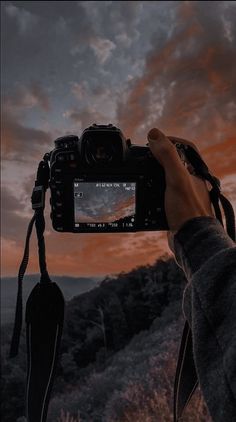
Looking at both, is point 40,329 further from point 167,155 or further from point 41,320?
point 167,155

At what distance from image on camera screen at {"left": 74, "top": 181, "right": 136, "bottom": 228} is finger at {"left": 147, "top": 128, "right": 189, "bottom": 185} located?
29 centimetres

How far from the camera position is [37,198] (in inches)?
71.7

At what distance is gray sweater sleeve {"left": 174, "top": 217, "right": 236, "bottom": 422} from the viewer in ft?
3.30

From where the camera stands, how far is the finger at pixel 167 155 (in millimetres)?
1498

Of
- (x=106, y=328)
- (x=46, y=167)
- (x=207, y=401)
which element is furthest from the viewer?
(x=106, y=328)

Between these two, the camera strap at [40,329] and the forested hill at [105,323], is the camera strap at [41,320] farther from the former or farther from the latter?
the forested hill at [105,323]

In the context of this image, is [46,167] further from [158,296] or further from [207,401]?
[158,296]

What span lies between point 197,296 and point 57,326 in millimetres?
852


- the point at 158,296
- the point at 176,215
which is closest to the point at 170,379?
the point at 176,215

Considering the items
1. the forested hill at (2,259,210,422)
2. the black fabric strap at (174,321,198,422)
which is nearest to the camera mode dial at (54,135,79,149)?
the black fabric strap at (174,321,198,422)

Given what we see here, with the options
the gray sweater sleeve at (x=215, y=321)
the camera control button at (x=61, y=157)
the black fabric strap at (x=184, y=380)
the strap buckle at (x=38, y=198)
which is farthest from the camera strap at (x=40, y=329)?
the gray sweater sleeve at (x=215, y=321)

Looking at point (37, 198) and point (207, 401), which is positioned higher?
point (37, 198)

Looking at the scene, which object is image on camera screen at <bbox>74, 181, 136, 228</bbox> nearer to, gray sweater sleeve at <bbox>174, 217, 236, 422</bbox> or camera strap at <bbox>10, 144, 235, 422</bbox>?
camera strap at <bbox>10, 144, 235, 422</bbox>

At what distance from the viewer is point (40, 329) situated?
1.85 m
